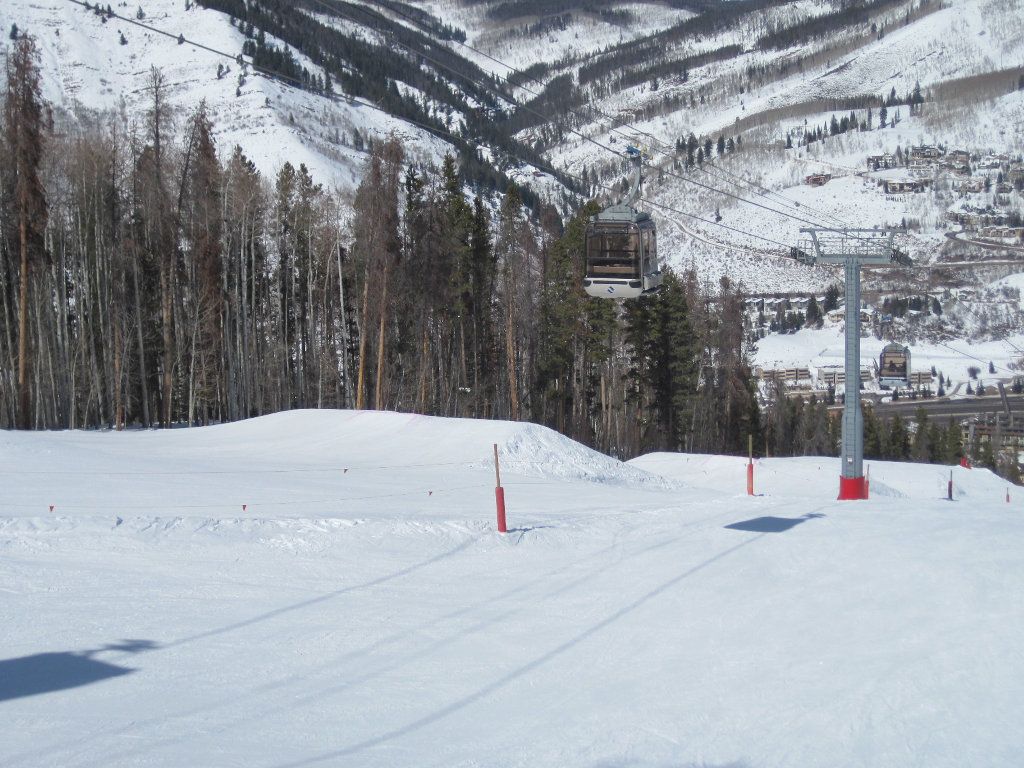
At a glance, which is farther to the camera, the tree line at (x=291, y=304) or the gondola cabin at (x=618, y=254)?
the tree line at (x=291, y=304)

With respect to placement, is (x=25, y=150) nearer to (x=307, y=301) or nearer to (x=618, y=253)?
(x=618, y=253)

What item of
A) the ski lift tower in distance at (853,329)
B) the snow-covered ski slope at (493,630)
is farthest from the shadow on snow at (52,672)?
the ski lift tower in distance at (853,329)

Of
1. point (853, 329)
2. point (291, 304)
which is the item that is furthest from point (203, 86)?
point (853, 329)

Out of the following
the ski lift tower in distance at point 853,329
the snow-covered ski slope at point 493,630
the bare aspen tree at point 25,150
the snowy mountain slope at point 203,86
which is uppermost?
the snowy mountain slope at point 203,86

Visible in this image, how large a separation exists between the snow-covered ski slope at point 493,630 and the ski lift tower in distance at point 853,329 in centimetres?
676

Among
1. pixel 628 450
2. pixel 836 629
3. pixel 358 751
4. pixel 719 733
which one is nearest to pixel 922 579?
pixel 836 629

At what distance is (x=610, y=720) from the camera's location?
651 cm

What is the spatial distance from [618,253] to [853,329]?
27.4 feet

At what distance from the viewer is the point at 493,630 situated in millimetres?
8680

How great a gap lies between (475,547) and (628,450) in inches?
1485

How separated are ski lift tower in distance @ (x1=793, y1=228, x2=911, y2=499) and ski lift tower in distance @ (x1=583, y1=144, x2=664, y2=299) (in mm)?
6327

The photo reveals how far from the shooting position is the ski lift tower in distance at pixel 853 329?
23375mm

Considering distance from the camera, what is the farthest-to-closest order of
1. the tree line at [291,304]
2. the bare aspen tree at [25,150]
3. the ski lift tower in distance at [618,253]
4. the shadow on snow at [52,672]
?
the tree line at [291,304], the bare aspen tree at [25,150], the ski lift tower in distance at [618,253], the shadow on snow at [52,672]

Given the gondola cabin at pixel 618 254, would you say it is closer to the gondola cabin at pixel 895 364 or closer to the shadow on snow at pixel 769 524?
the shadow on snow at pixel 769 524
